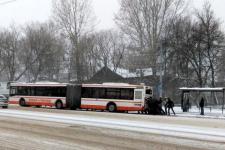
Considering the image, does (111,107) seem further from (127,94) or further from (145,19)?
(145,19)

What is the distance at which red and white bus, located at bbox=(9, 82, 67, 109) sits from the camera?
155 feet

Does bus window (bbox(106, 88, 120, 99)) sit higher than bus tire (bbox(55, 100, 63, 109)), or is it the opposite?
bus window (bbox(106, 88, 120, 99))

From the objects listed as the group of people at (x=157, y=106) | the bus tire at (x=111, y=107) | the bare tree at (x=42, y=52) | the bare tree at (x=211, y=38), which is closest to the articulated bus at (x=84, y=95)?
the bus tire at (x=111, y=107)

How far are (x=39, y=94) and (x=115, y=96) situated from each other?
32.3ft

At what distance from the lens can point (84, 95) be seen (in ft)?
148

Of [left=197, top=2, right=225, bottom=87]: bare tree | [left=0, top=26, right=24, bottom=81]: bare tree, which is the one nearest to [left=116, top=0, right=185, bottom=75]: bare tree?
[left=197, top=2, right=225, bottom=87]: bare tree

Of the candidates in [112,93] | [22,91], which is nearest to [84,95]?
[112,93]

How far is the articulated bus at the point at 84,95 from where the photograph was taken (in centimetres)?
4203

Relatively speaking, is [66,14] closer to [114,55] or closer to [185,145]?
[114,55]

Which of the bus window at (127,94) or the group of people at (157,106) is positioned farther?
the bus window at (127,94)

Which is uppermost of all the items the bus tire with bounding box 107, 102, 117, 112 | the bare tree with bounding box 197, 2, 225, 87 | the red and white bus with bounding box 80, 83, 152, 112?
the bare tree with bounding box 197, 2, 225, 87

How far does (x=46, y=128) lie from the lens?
2109 centimetres

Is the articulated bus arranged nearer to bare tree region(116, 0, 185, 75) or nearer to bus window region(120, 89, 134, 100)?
bus window region(120, 89, 134, 100)

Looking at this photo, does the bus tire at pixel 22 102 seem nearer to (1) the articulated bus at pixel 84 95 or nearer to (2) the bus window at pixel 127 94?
(1) the articulated bus at pixel 84 95
